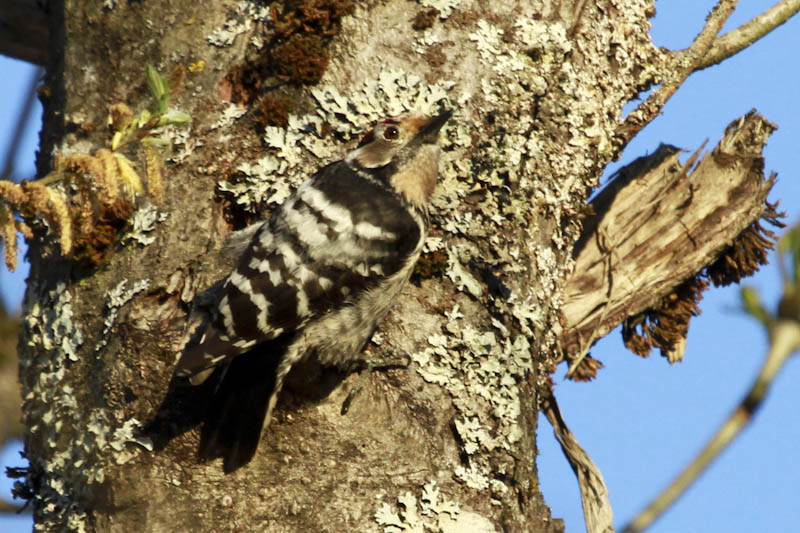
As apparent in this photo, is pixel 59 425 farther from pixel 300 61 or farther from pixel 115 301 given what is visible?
pixel 300 61

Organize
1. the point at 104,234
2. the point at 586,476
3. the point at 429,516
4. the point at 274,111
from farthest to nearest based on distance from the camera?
the point at 586,476 < the point at 274,111 < the point at 104,234 < the point at 429,516

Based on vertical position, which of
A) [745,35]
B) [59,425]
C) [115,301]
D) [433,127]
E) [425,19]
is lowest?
[59,425]

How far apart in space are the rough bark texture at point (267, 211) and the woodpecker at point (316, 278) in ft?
0.24

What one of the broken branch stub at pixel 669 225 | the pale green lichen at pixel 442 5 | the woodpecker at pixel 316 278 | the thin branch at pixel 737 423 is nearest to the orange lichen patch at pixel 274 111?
the woodpecker at pixel 316 278

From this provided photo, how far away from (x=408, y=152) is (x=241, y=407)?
1153 millimetres

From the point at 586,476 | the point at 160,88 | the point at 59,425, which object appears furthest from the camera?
the point at 586,476

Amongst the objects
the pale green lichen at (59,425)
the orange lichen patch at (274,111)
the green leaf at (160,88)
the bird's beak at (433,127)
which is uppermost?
the bird's beak at (433,127)

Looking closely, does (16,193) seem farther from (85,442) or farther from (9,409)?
(9,409)

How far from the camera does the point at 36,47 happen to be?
14.4 feet

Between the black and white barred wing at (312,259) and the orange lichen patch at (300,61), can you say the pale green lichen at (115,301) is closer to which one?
the black and white barred wing at (312,259)

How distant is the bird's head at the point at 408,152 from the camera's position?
10.3 feet

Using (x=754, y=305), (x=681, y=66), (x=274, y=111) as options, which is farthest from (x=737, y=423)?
(x=681, y=66)

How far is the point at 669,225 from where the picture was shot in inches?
156

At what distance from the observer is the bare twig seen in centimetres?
343
